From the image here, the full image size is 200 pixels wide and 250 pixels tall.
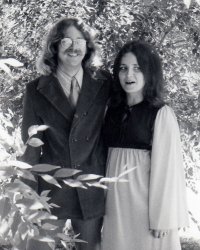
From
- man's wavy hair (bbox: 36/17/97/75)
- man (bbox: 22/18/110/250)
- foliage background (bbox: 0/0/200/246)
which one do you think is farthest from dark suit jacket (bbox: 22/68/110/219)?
foliage background (bbox: 0/0/200/246)

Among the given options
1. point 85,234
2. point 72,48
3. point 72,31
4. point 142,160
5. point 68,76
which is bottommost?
point 85,234

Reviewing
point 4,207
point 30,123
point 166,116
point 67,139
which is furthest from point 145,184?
point 4,207

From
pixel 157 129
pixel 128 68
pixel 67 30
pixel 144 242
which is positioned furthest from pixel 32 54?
pixel 144 242

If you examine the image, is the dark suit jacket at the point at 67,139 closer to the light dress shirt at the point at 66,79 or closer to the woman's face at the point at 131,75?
the light dress shirt at the point at 66,79

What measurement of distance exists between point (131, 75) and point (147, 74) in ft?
0.34

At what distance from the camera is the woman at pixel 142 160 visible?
7.92ft

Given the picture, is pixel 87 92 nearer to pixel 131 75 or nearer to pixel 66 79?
pixel 66 79

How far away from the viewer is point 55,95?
2.57 metres

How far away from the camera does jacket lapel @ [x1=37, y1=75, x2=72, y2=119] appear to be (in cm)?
255

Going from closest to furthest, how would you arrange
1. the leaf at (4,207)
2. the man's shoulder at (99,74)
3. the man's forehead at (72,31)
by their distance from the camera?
the leaf at (4,207) → the man's forehead at (72,31) → the man's shoulder at (99,74)

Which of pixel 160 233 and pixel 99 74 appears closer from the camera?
pixel 160 233

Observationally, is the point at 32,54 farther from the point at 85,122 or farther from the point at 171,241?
the point at 171,241

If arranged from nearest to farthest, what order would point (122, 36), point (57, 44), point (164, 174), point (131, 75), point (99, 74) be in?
point (164, 174) → point (131, 75) → point (57, 44) → point (99, 74) → point (122, 36)

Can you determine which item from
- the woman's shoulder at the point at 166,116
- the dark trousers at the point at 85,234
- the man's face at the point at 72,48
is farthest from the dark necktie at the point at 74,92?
the dark trousers at the point at 85,234
